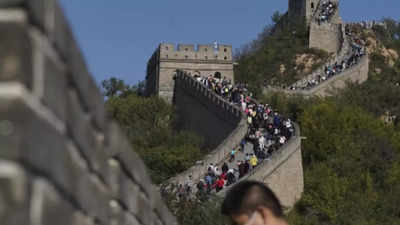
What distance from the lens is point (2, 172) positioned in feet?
7.69

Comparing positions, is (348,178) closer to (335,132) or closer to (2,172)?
(335,132)

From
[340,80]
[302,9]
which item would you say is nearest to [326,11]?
[302,9]

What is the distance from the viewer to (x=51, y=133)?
2658mm

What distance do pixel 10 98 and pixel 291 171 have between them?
91.4 feet

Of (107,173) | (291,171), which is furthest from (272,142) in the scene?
(107,173)

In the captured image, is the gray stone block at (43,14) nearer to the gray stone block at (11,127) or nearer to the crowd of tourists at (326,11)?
the gray stone block at (11,127)

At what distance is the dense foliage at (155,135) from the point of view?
107 ft

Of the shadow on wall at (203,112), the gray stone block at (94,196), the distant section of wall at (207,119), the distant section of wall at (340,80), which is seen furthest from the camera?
the distant section of wall at (340,80)

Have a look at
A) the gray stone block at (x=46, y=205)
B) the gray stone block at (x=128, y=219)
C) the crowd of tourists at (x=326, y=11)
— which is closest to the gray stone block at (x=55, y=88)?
the gray stone block at (x=46, y=205)

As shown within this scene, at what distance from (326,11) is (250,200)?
63.8 m

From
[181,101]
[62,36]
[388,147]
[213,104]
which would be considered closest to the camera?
[62,36]

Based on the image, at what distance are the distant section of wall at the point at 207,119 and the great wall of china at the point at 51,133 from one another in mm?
23516

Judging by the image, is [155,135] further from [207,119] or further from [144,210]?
[144,210]

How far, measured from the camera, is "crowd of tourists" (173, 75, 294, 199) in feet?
86.1
